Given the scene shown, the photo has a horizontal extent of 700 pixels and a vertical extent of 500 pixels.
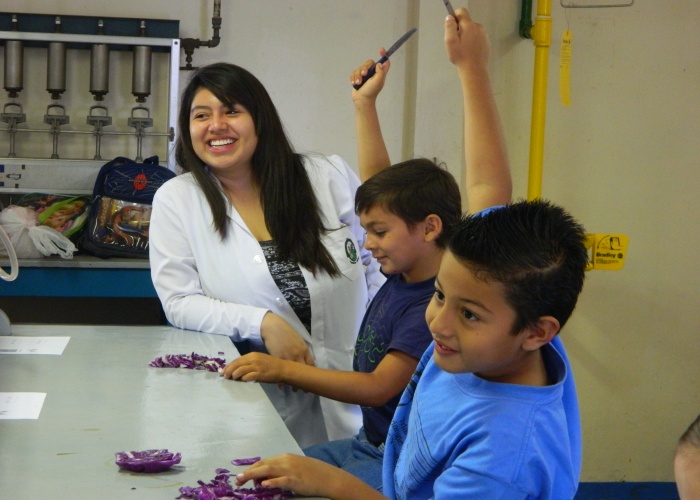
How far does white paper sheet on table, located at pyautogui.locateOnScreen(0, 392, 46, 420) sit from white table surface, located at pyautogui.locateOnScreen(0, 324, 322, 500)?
0.02 meters

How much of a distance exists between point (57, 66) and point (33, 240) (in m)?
0.78

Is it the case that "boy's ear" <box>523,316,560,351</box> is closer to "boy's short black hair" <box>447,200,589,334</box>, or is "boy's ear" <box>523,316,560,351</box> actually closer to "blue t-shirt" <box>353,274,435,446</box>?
"boy's short black hair" <box>447,200,589,334</box>

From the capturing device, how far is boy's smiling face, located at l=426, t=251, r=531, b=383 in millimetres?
1048

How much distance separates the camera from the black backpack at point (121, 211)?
3160mm

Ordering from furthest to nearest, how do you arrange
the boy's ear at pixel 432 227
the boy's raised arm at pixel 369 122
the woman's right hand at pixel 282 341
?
the boy's raised arm at pixel 369 122
the woman's right hand at pixel 282 341
the boy's ear at pixel 432 227

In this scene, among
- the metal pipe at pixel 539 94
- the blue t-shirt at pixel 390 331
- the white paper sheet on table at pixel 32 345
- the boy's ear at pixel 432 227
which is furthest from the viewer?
the metal pipe at pixel 539 94

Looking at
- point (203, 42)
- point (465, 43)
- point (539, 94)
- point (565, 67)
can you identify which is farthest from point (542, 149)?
point (465, 43)

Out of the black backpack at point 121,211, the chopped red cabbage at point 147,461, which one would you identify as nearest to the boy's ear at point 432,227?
the chopped red cabbage at point 147,461

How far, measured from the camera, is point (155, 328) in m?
2.19

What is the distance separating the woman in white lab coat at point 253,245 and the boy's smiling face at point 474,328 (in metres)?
0.96

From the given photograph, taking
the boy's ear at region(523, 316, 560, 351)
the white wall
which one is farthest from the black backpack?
the boy's ear at region(523, 316, 560, 351)

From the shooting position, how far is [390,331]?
1.69m

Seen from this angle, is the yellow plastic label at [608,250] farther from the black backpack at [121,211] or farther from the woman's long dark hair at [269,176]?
the black backpack at [121,211]

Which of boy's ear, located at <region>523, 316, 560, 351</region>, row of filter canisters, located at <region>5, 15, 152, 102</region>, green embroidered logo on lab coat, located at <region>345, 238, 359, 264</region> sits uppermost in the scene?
row of filter canisters, located at <region>5, 15, 152, 102</region>
